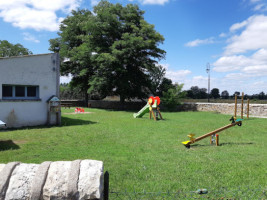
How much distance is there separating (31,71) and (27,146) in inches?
235

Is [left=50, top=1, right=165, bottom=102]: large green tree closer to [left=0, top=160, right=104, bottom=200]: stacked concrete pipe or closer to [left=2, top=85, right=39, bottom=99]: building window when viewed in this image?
[left=2, top=85, right=39, bottom=99]: building window

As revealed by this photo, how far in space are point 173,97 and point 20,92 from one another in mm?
18456

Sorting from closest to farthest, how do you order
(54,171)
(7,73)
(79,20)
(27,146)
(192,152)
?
(54,171)
(192,152)
(27,146)
(7,73)
(79,20)

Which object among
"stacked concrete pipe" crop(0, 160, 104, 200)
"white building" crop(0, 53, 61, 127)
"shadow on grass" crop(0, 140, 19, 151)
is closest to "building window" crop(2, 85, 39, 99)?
"white building" crop(0, 53, 61, 127)

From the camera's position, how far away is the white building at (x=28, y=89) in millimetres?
11453

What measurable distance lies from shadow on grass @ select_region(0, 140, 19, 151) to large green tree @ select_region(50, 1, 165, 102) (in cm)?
1828

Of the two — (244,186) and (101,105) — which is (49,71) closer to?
(244,186)

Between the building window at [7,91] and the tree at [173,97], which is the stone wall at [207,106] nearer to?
the tree at [173,97]

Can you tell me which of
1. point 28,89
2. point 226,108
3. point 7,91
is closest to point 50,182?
point 7,91

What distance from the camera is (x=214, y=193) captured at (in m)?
3.97

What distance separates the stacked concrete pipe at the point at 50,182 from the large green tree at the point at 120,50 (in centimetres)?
2368

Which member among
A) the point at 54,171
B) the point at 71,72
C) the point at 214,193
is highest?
the point at 71,72

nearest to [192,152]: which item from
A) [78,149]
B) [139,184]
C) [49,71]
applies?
[139,184]

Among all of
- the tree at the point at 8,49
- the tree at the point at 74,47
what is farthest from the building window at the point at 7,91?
the tree at the point at 8,49
